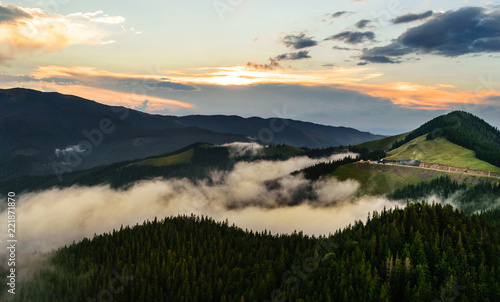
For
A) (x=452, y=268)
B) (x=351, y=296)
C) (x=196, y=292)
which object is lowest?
(x=196, y=292)

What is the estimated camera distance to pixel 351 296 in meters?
175

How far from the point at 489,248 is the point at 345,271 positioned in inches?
3254

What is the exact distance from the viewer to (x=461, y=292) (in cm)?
17175

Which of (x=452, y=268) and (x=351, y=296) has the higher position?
(x=452, y=268)

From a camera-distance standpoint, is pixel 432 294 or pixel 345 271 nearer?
pixel 432 294

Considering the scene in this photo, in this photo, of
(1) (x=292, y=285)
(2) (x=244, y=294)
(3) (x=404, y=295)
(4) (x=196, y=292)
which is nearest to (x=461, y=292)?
(3) (x=404, y=295)

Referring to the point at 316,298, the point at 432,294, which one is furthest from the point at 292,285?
the point at 432,294

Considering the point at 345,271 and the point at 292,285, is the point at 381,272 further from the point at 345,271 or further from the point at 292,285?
the point at 292,285

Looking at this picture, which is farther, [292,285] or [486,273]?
[292,285]

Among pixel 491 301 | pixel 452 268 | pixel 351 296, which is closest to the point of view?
pixel 491 301

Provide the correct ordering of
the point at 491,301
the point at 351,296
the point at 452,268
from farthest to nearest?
the point at 452,268, the point at 351,296, the point at 491,301

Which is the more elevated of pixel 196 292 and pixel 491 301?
pixel 491 301

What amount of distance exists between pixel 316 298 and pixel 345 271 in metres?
26.7

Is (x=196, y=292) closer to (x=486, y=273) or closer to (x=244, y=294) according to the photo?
(x=244, y=294)
